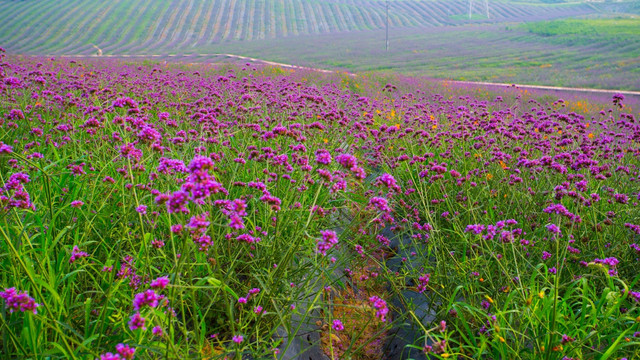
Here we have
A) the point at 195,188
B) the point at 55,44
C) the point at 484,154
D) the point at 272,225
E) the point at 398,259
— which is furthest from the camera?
the point at 55,44

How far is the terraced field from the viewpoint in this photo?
43.4 m

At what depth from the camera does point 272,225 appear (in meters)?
2.96

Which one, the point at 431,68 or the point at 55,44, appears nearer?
the point at 431,68

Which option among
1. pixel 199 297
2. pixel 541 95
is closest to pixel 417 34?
pixel 541 95

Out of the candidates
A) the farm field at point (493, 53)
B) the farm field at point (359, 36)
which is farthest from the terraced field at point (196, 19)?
the farm field at point (493, 53)

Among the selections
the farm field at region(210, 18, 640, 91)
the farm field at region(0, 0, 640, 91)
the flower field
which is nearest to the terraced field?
the farm field at region(0, 0, 640, 91)

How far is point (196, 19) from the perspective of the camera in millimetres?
56375

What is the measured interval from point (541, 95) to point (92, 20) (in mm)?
55487

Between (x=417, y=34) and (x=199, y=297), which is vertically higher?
(x=417, y=34)

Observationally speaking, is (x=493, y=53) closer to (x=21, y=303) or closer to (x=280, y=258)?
(x=280, y=258)

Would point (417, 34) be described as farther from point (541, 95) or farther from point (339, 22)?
point (541, 95)

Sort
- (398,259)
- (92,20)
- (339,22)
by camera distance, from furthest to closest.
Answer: (339,22) → (92,20) → (398,259)

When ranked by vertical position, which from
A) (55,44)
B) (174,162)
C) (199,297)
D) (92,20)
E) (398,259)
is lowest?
(398,259)

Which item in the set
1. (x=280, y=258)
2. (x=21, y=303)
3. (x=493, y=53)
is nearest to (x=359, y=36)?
(x=493, y=53)
